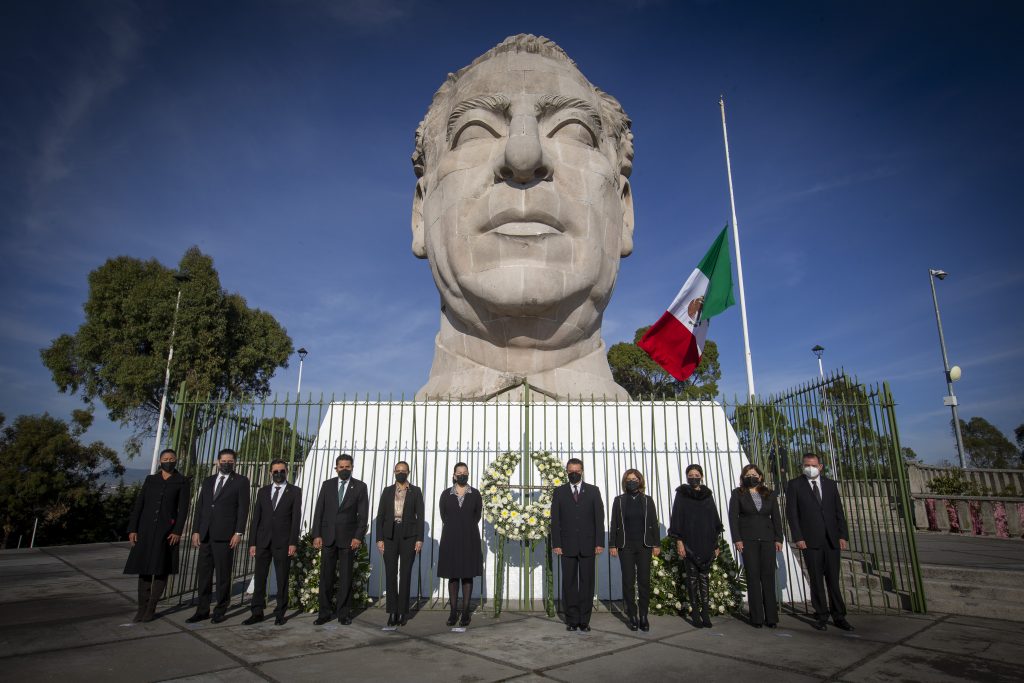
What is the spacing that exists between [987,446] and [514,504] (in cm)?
5609

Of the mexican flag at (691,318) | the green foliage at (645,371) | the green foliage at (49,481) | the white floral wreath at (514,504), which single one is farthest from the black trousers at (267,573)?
the green foliage at (645,371)

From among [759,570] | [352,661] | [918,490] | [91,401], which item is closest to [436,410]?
[352,661]

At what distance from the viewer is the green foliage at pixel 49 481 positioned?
46.8 feet

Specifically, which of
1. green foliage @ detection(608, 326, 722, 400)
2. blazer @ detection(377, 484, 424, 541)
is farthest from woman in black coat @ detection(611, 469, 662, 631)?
green foliage @ detection(608, 326, 722, 400)

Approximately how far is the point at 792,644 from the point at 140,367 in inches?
935

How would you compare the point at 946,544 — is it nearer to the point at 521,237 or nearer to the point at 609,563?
the point at 609,563

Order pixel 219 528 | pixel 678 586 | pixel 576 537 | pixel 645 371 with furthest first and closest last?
pixel 645 371, pixel 678 586, pixel 219 528, pixel 576 537

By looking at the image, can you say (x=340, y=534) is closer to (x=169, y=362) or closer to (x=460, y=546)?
(x=460, y=546)

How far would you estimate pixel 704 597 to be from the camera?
5836mm

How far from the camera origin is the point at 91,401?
2248 cm

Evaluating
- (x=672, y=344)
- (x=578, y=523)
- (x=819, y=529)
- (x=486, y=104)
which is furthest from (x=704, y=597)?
(x=486, y=104)

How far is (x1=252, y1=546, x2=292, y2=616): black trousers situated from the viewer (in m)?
5.77

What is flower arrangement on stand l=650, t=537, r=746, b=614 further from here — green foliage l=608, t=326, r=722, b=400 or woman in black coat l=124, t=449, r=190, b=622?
green foliage l=608, t=326, r=722, b=400

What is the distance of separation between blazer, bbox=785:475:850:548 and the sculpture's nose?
531 cm
